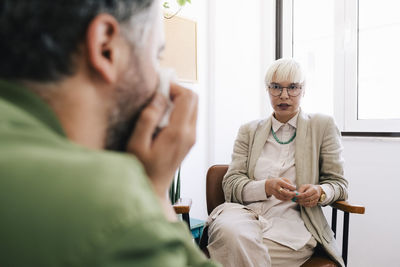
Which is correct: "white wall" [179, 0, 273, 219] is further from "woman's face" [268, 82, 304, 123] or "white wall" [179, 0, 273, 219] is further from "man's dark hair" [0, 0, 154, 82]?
"man's dark hair" [0, 0, 154, 82]

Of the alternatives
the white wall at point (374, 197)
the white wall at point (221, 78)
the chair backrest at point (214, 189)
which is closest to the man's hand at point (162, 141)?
the chair backrest at point (214, 189)

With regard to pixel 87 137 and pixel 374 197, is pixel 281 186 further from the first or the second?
pixel 87 137

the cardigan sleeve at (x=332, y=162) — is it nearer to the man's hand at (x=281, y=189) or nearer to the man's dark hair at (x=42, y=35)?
the man's hand at (x=281, y=189)

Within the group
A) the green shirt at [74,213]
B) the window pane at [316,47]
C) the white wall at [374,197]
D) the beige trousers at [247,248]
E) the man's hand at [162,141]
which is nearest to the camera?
the green shirt at [74,213]

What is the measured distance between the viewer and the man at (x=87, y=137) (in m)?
0.28

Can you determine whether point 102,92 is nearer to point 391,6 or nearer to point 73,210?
point 73,210

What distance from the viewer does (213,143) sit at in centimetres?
282

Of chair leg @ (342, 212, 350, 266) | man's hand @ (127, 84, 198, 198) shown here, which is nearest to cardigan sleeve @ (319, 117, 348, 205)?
chair leg @ (342, 212, 350, 266)

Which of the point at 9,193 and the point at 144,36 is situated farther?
the point at 144,36

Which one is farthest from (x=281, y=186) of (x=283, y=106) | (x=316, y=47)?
(x=316, y=47)

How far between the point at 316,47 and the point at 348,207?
181 cm

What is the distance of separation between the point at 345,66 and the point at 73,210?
287 centimetres

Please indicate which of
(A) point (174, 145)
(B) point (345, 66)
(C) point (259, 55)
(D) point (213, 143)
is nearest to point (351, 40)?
(B) point (345, 66)

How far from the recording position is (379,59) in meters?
2.61
